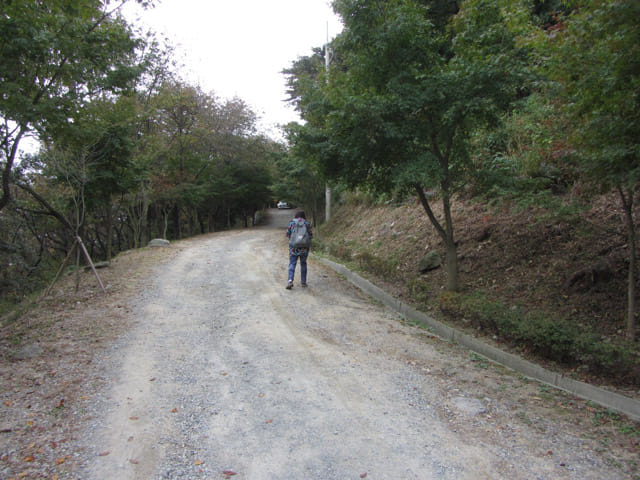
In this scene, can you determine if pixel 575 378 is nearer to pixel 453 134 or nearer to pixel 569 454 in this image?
pixel 569 454

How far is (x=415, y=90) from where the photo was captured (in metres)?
6.80

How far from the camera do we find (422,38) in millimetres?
6969

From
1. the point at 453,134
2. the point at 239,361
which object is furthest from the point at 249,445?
the point at 453,134

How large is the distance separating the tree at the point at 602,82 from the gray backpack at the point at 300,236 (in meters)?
5.52

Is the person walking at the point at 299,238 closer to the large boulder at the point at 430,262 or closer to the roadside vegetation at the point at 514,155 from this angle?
the roadside vegetation at the point at 514,155

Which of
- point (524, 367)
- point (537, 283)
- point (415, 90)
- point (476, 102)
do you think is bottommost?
point (524, 367)

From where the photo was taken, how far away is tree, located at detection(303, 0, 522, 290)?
6.49 metres

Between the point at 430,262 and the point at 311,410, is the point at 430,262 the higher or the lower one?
the higher one

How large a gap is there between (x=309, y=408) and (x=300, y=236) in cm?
532

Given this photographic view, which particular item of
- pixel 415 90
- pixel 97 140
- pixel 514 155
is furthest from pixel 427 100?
pixel 97 140

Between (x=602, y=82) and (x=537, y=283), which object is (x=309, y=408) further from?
(x=537, y=283)

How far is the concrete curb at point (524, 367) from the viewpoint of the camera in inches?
160

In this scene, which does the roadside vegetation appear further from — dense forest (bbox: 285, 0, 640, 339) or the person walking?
the person walking

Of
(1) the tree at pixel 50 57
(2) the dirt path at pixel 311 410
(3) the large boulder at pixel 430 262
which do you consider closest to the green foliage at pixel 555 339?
(2) the dirt path at pixel 311 410
